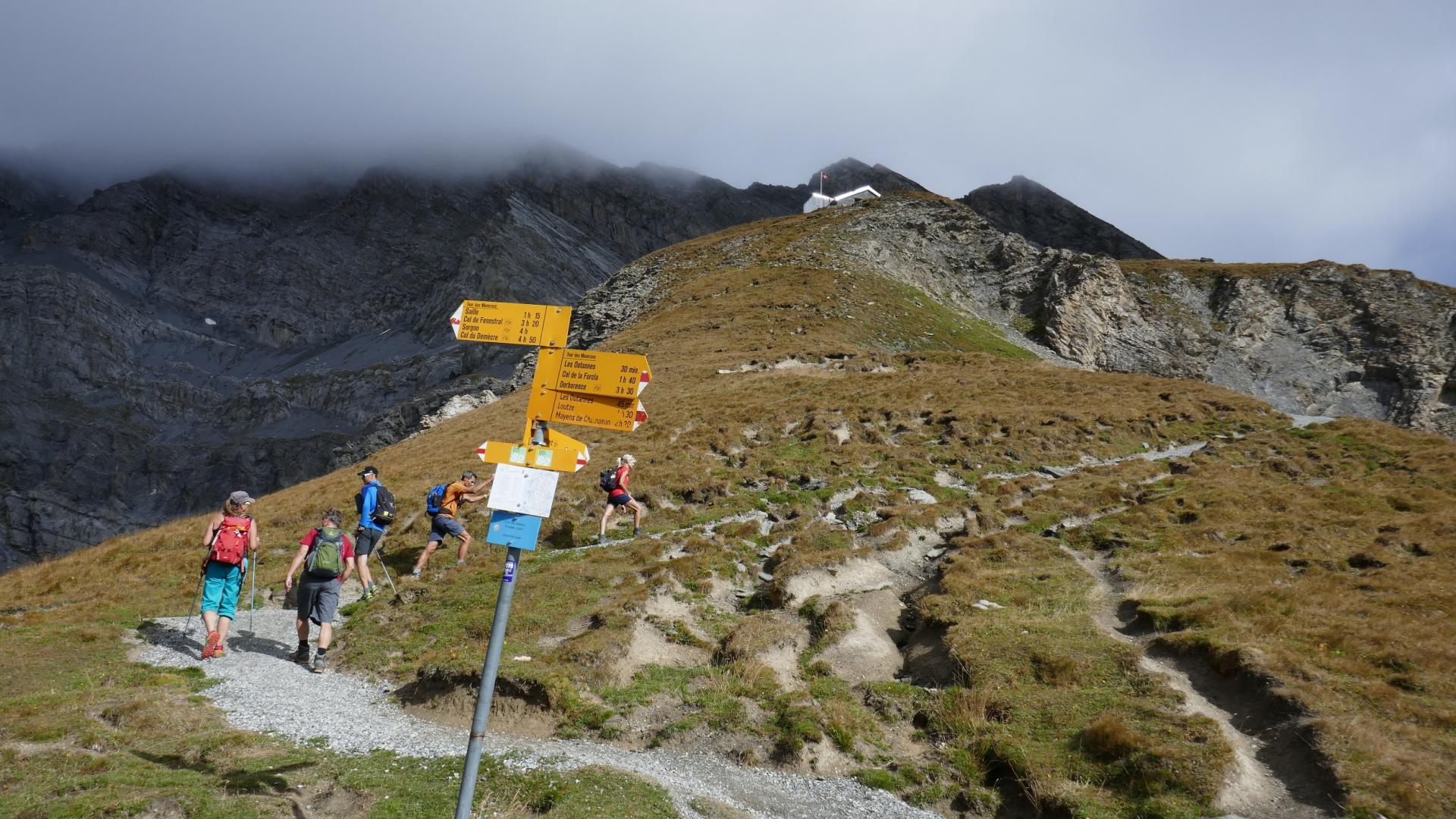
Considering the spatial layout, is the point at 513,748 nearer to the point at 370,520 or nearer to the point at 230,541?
the point at 230,541

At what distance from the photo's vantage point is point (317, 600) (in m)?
13.8

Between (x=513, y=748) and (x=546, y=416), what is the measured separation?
5.59 meters

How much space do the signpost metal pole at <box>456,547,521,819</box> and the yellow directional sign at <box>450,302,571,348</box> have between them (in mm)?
2235

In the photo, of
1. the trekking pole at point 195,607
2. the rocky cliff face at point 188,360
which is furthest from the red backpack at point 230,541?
the rocky cliff face at point 188,360

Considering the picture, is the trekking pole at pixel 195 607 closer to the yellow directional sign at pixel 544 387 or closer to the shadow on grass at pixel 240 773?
the shadow on grass at pixel 240 773

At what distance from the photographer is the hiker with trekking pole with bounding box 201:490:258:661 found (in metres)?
13.5

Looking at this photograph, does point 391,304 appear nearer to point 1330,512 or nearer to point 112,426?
point 112,426

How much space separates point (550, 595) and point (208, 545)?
20.9 ft

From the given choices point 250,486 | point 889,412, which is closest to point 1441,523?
point 889,412

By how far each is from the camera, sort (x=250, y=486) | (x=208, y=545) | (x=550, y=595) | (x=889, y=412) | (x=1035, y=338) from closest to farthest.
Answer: (x=208, y=545) → (x=550, y=595) → (x=889, y=412) → (x=1035, y=338) → (x=250, y=486)

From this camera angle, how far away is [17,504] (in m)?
125

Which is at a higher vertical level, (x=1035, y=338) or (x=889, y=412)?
(x=1035, y=338)

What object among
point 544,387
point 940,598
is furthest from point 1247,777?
point 544,387

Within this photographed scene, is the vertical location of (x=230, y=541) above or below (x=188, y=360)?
above
